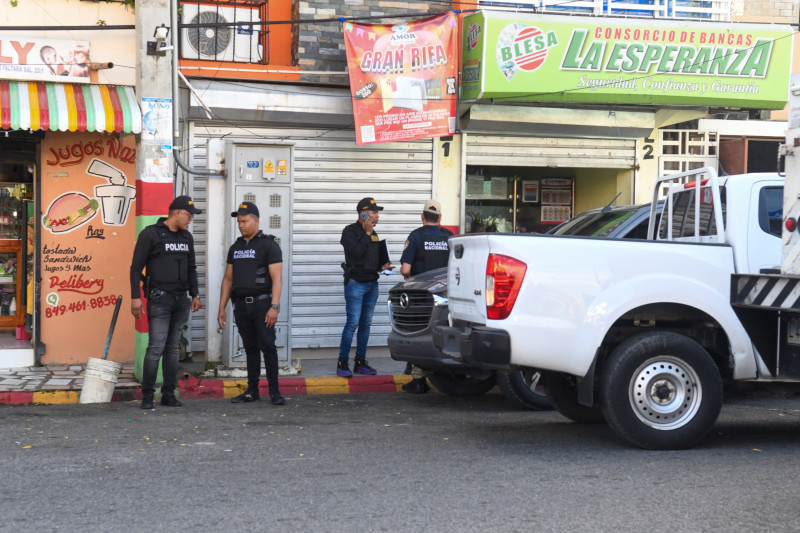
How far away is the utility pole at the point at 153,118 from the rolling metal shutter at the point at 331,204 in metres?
2.17

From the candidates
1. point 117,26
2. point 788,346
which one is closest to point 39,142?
point 117,26

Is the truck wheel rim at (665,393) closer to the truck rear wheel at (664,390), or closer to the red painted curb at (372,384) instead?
the truck rear wheel at (664,390)

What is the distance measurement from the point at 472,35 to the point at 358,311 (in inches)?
156

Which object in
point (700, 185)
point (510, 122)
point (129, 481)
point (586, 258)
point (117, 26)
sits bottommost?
point (129, 481)

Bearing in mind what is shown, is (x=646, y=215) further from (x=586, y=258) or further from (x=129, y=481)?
(x=129, y=481)

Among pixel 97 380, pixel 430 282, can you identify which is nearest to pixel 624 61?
pixel 430 282

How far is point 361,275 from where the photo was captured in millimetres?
10703

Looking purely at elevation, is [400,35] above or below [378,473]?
above

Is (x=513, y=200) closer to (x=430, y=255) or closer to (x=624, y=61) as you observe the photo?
(x=624, y=61)

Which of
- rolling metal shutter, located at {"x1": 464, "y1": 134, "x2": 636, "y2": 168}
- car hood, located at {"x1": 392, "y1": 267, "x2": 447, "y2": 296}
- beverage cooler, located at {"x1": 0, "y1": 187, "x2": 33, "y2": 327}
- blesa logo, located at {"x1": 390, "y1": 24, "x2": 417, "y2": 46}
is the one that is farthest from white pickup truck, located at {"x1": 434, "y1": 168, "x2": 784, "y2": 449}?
beverage cooler, located at {"x1": 0, "y1": 187, "x2": 33, "y2": 327}

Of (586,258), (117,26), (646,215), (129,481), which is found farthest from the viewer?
(117,26)

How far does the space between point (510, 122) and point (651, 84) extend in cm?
189

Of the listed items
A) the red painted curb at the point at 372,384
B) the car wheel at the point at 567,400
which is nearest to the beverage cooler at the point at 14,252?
the red painted curb at the point at 372,384

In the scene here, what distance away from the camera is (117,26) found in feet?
36.3
